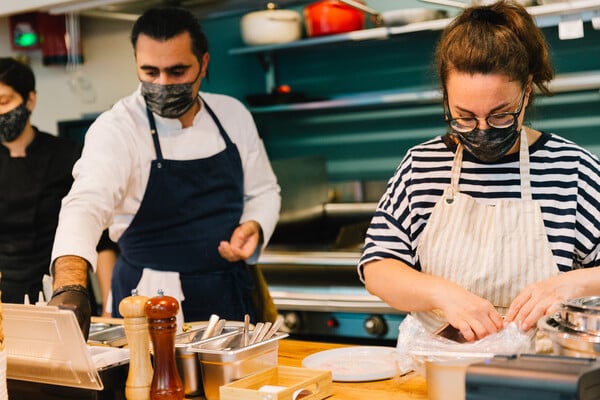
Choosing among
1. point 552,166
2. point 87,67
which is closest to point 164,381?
point 552,166

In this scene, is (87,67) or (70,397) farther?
(87,67)

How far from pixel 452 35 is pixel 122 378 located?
40.2 inches

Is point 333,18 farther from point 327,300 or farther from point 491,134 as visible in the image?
point 491,134

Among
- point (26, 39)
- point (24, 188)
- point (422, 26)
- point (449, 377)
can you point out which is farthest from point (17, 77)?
point (449, 377)

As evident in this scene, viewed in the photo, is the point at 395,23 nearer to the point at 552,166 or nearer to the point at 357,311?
the point at 357,311

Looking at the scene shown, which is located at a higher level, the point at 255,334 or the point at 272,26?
the point at 272,26

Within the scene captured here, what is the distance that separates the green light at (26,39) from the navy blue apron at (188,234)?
1645 mm

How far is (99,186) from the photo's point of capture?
2.18 meters

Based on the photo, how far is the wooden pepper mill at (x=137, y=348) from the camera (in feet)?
4.94

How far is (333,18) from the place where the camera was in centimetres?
355

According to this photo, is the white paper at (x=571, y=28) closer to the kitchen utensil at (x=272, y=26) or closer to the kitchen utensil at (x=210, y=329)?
the kitchen utensil at (x=272, y=26)

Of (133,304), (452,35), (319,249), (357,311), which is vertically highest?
(452,35)

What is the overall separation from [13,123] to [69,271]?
152cm

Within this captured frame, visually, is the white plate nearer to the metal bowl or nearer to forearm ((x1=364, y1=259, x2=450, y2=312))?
forearm ((x1=364, y1=259, x2=450, y2=312))
